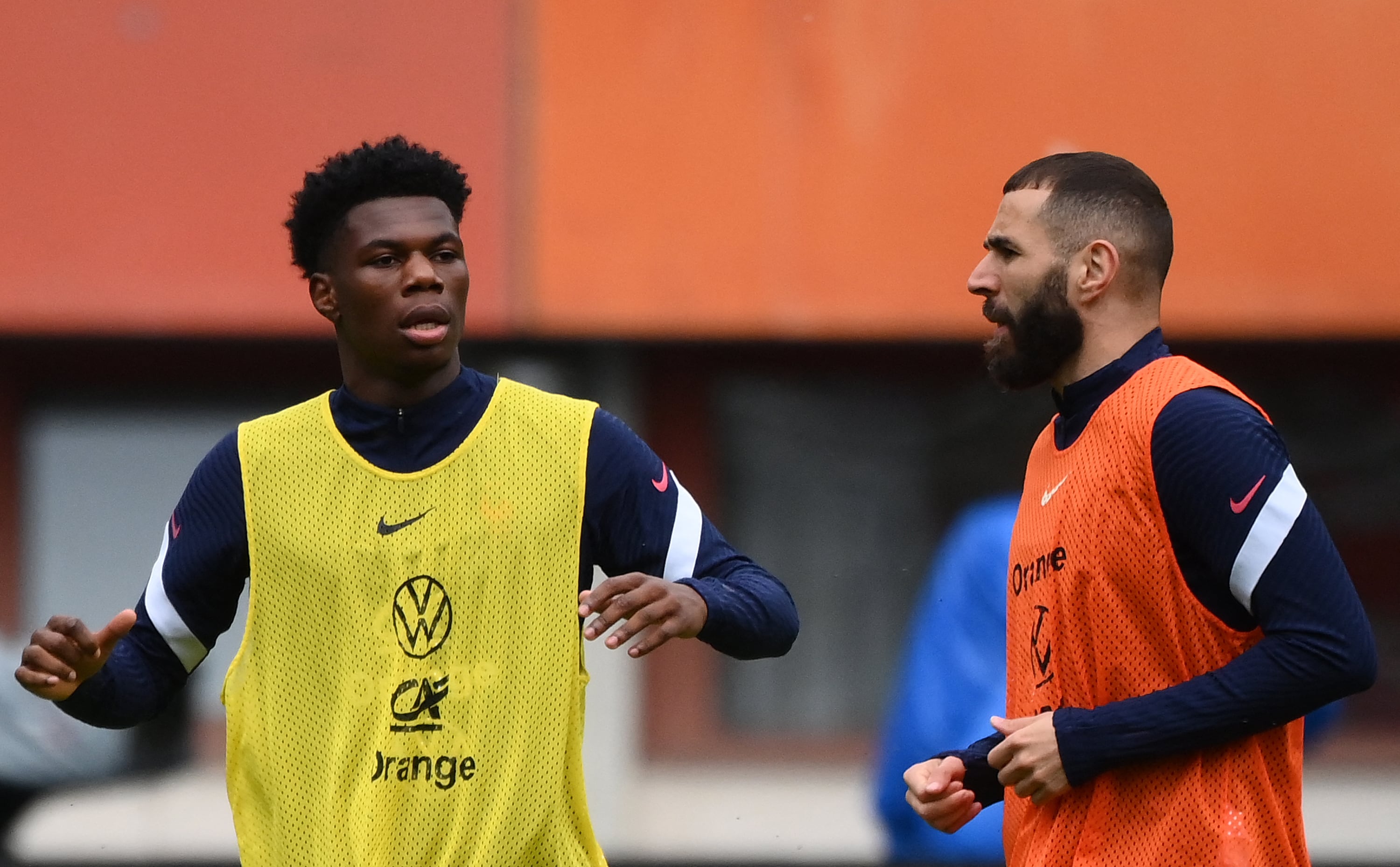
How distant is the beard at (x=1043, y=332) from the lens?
10.3 feet

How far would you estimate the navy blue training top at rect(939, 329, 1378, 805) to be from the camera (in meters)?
2.70

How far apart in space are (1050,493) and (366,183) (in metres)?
1.30

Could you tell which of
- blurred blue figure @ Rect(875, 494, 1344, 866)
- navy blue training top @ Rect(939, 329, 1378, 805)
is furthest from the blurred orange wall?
navy blue training top @ Rect(939, 329, 1378, 805)

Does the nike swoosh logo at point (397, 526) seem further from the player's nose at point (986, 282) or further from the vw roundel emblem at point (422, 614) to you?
the player's nose at point (986, 282)

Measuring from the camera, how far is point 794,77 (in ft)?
28.3

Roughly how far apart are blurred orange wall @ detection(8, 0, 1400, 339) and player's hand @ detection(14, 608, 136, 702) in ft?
18.8

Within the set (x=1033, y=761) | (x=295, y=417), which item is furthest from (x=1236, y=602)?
(x=295, y=417)

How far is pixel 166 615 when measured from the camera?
3.18 metres

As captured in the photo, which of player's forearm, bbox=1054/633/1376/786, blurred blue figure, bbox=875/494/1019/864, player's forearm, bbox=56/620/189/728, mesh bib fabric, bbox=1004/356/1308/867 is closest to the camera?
player's forearm, bbox=1054/633/1376/786

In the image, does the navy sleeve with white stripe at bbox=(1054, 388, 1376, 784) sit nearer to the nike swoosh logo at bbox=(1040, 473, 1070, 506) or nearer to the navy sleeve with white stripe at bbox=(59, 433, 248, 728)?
the nike swoosh logo at bbox=(1040, 473, 1070, 506)

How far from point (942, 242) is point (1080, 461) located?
18.9 feet

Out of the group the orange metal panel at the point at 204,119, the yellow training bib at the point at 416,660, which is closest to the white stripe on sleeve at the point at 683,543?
the yellow training bib at the point at 416,660

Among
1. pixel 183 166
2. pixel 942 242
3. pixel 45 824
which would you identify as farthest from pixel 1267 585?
pixel 45 824

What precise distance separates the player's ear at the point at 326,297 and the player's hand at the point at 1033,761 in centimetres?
134
